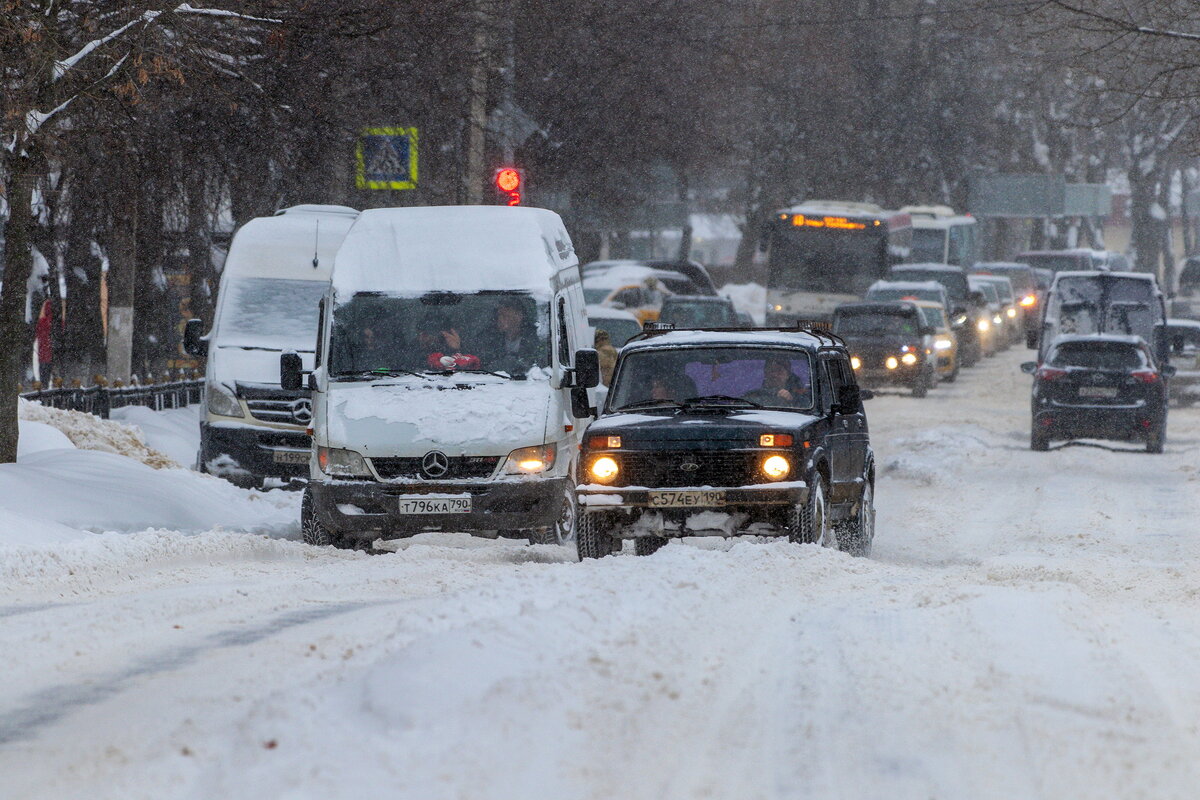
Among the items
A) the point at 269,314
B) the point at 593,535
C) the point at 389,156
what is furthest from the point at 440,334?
the point at 389,156

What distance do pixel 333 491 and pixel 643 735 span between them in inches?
285

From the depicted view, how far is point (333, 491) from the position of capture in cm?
1323

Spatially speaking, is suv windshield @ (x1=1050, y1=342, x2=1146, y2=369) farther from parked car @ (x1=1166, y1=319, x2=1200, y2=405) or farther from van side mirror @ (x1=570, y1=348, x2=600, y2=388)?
van side mirror @ (x1=570, y1=348, x2=600, y2=388)

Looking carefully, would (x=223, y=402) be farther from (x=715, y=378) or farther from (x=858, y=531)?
(x=858, y=531)

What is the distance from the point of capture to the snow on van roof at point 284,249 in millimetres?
18109

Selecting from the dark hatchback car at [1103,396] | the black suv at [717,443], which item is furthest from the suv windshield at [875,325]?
the black suv at [717,443]

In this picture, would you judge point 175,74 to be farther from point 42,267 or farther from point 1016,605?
point 42,267

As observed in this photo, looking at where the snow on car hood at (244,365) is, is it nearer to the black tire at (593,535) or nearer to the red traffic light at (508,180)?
the black tire at (593,535)

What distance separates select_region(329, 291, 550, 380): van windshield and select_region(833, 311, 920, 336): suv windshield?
66.1 ft

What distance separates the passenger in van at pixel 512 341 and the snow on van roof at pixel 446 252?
169mm

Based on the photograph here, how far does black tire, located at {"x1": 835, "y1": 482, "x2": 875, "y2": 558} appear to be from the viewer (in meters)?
13.8

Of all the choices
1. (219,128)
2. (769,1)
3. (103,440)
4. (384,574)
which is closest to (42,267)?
(219,128)

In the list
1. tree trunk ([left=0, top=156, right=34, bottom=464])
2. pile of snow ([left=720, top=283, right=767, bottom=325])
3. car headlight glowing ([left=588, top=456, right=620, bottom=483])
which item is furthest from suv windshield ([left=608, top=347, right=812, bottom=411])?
pile of snow ([left=720, top=283, right=767, bottom=325])

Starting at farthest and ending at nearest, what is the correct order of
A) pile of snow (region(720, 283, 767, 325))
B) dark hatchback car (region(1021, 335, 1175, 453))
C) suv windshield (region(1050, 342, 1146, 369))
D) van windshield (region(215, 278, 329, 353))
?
1. pile of snow (region(720, 283, 767, 325))
2. suv windshield (region(1050, 342, 1146, 369))
3. dark hatchback car (region(1021, 335, 1175, 453))
4. van windshield (region(215, 278, 329, 353))
